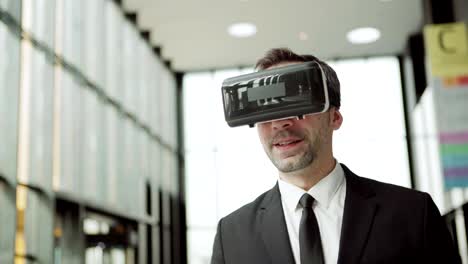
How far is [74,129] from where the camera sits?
6746mm

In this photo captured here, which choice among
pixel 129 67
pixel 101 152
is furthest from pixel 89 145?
pixel 129 67

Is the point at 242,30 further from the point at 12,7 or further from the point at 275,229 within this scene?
the point at 275,229

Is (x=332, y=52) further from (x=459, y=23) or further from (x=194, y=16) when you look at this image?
(x=459, y=23)

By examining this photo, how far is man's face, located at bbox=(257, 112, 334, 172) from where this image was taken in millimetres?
1596

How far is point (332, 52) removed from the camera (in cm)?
1040

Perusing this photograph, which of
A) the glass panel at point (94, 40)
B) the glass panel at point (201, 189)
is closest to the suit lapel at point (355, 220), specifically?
the glass panel at point (94, 40)

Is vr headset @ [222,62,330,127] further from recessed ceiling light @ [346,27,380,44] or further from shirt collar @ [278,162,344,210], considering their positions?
recessed ceiling light @ [346,27,380,44]

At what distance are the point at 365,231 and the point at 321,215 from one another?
145 mm

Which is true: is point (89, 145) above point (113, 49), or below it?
below

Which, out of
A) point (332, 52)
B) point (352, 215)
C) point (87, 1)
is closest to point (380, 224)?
point (352, 215)

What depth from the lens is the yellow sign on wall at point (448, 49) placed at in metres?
5.28

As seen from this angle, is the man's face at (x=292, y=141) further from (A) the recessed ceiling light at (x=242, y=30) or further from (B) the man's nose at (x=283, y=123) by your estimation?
(A) the recessed ceiling light at (x=242, y=30)

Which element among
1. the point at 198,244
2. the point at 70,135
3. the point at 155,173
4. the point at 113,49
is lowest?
the point at 198,244

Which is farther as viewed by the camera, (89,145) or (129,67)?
(129,67)
